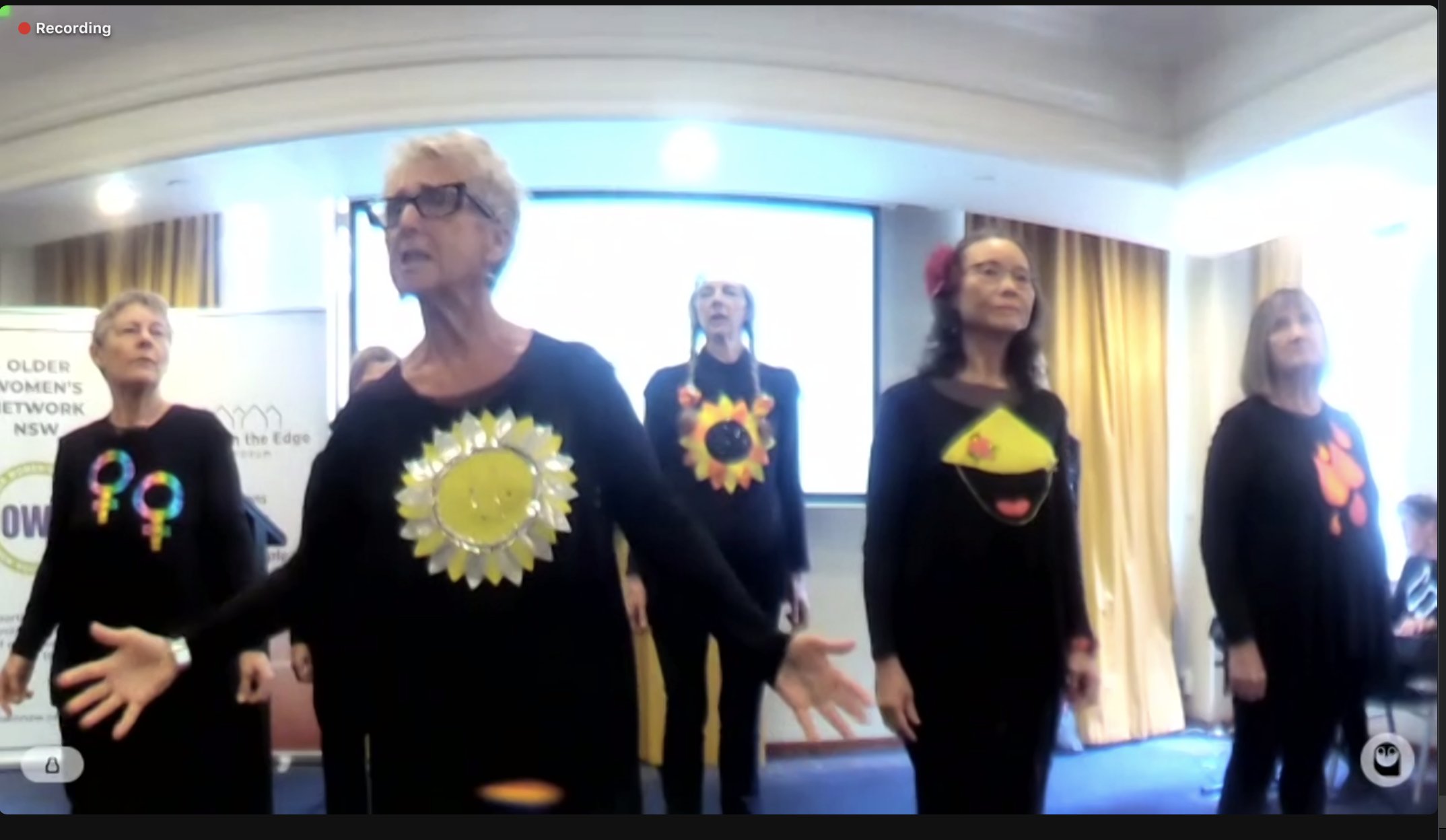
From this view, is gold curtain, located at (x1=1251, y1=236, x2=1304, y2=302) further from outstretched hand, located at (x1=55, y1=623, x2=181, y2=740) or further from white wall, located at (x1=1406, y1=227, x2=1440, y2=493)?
outstretched hand, located at (x1=55, y1=623, x2=181, y2=740)

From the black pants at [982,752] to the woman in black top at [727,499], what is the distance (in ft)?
0.73

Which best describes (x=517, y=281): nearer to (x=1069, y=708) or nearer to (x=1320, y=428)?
(x=1069, y=708)

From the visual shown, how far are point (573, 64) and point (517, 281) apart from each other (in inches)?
12.4

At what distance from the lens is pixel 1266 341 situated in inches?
57.9

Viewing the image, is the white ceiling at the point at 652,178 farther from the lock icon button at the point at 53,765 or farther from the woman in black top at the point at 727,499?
the lock icon button at the point at 53,765

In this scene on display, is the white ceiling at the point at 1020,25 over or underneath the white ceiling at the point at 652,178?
over

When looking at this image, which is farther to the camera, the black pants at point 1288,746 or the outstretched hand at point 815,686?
the black pants at point 1288,746

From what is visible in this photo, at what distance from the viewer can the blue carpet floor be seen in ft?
4.68

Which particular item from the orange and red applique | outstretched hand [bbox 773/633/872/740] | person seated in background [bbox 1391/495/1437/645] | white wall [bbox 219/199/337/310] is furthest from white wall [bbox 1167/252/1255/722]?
white wall [bbox 219/199/337/310]

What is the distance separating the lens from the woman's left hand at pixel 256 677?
4.70 feet

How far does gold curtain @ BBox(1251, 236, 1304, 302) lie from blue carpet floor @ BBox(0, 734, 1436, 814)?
2.06 ft

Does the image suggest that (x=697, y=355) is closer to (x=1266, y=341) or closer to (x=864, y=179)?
(x=864, y=179)

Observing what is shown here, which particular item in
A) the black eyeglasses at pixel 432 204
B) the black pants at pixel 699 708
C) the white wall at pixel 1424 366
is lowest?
the black pants at pixel 699 708

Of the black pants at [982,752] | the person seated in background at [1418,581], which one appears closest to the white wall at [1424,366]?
the person seated in background at [1418,581]
